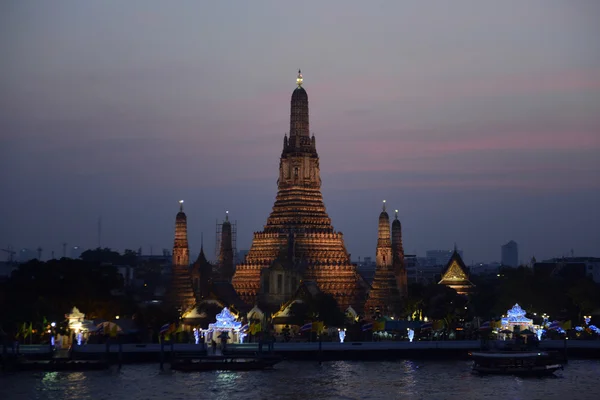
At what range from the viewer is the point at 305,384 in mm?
83375

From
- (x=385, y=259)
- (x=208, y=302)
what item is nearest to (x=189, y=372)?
(x=208, y=302)

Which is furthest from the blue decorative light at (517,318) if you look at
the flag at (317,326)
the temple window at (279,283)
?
the temple window at (279,283)

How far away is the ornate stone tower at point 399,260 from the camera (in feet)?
448

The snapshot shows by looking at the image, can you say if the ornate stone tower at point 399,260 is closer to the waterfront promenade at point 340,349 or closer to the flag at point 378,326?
the flag at point 378,326

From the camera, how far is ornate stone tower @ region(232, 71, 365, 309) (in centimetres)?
12875

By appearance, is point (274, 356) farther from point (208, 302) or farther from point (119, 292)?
point (119, 292)

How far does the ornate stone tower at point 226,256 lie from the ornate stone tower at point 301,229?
22.2 meters

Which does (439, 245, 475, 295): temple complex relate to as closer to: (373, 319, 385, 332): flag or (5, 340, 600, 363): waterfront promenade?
(373, 319, 385, 332): flag

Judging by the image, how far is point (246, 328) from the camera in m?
109

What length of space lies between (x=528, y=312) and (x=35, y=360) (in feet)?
172

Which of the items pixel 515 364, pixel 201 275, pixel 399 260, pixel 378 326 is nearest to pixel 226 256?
pixel 201 275

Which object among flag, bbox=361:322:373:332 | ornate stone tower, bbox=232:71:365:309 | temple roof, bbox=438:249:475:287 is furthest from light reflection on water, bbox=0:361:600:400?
temple roof, bbox=438:249:475:287

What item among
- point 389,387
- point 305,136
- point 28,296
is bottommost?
point 389,387

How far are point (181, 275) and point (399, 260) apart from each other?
25.7m
